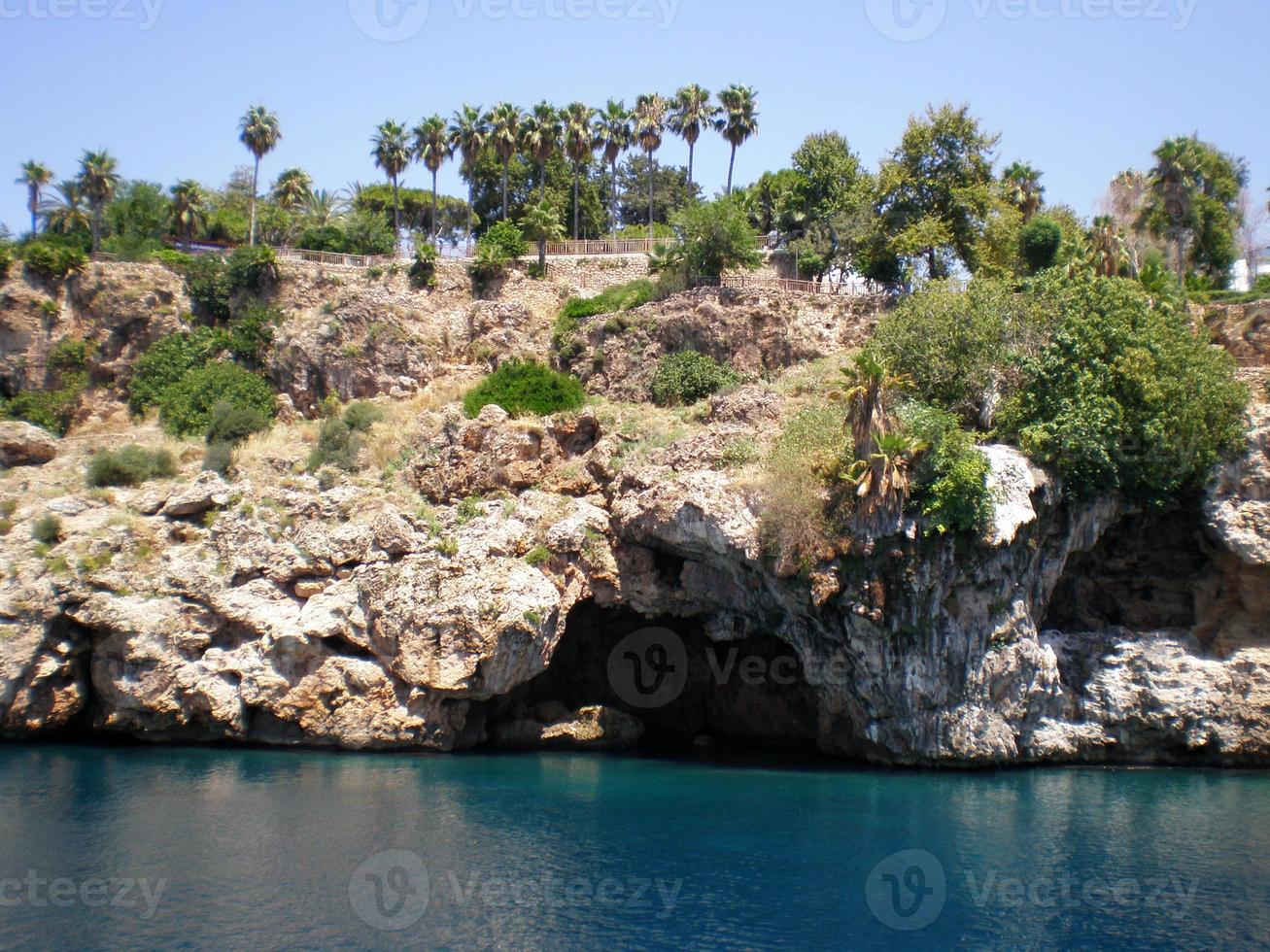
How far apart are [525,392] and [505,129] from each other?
19.8m

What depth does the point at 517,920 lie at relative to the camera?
2303 centimetres

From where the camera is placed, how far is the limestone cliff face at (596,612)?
34031 millimetres

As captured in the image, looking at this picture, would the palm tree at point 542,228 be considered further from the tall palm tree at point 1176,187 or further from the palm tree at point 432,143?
the tall palm tree at point 1176,187

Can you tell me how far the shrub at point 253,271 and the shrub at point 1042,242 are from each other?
103ft

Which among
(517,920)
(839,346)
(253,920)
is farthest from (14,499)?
(839,346)

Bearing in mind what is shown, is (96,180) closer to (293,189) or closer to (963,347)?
(293,189)

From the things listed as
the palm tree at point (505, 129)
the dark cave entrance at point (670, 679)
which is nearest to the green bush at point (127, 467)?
the dark cave entrance at point (670, 679)

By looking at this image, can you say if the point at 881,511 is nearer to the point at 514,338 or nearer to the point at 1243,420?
the point at 1243,420

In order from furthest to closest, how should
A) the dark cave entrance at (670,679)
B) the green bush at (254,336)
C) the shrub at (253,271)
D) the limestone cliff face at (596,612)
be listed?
the shrub at (253,271), the green bush at (254,336), the dark cave entrance at (670,679), the limestone cliff face at (596,612)

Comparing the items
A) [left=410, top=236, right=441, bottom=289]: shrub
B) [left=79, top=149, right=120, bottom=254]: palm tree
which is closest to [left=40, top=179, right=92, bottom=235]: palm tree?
[left=79, top=149, right=120, bottom=254]: palm tree

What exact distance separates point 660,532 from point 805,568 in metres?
4.89

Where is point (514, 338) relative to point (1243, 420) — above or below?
above

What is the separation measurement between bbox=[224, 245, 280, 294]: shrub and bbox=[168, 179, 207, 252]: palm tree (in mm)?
8195

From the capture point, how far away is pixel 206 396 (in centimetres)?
4797
